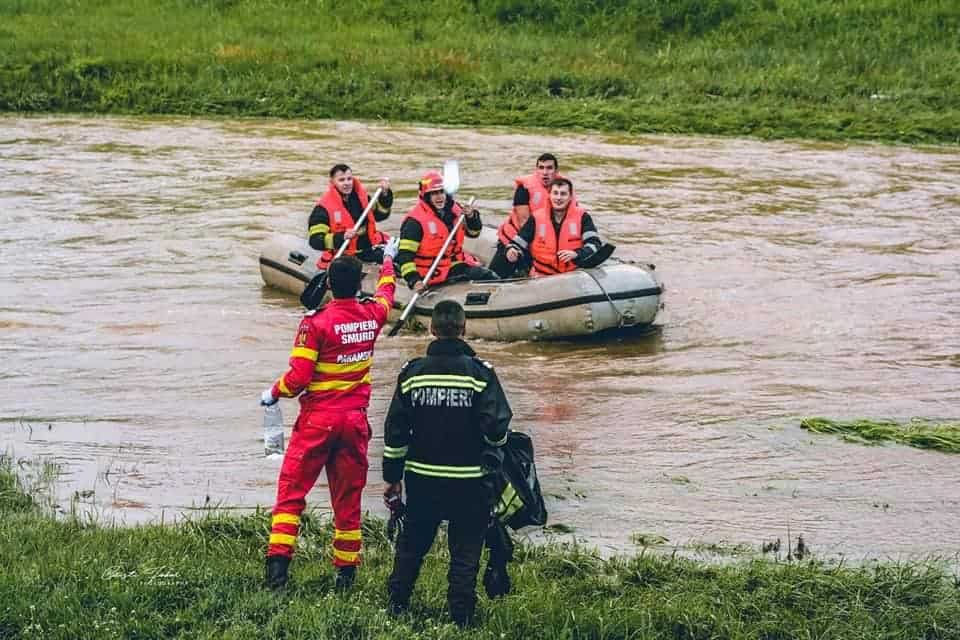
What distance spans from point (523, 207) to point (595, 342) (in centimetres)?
199

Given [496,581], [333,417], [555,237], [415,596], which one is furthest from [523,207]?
[496,581]

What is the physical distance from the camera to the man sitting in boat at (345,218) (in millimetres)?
13391

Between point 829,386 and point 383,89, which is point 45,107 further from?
point 829,386

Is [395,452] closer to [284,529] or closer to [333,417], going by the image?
[333,417]

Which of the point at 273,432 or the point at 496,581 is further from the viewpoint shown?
the point at 273,432

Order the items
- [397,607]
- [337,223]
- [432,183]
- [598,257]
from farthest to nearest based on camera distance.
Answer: [337,223]
[598,257]
[432,183]
[397,607]

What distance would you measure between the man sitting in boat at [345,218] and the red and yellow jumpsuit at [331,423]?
6.06m

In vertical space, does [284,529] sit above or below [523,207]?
below

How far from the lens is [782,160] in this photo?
21719 mm

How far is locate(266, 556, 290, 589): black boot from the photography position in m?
6.75

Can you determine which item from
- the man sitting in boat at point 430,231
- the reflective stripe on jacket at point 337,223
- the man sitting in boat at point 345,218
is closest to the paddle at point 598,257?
the man sitting in boat at point 430,231

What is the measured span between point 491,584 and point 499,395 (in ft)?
2.85

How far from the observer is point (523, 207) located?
47.6ft

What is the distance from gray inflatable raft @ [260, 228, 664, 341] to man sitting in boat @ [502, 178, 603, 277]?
23 centimetres
